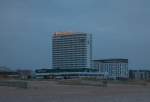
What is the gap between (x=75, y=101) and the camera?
26.8 meters

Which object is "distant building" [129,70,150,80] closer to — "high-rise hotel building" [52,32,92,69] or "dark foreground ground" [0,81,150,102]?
"high-rise hotel building" [52,32,92,69]

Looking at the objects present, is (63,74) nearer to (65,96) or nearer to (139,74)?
(139,74)

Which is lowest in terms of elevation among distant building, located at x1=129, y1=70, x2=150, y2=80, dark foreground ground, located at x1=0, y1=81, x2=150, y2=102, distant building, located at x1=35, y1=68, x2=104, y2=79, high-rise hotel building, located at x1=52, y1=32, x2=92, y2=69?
distant building, located at x1=129, y1=70, x2=150, y2=80

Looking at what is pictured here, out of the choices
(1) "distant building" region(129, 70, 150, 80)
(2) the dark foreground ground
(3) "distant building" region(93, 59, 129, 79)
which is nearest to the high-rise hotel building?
(3) "distant building" region(93, 59, 129, 79)

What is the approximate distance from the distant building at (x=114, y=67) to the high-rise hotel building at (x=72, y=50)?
23.2 feet

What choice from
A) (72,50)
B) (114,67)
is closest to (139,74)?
(114,67)

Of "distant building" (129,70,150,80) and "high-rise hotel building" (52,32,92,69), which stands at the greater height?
"high-rise hotel building" (52,32,92,69)

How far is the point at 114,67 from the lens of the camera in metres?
136

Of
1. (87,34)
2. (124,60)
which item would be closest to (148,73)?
(124,60)

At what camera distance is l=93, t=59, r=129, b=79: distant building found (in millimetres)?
134500

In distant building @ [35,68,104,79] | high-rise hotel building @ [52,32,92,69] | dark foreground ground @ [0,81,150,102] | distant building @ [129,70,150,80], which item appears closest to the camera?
dark foreground ground @ [0,81,150,102]

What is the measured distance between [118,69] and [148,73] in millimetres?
19219

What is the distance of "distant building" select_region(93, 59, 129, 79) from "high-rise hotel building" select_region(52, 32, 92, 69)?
7.08 m

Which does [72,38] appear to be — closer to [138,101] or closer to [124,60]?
[124,60]
